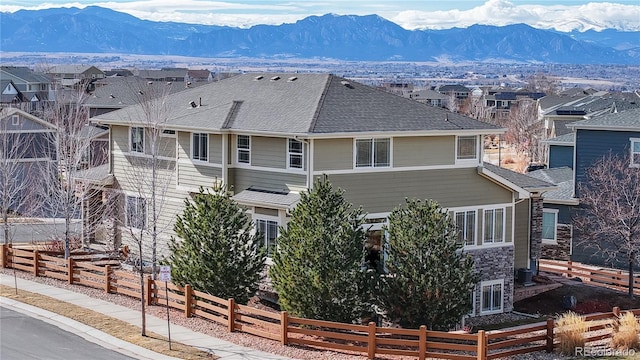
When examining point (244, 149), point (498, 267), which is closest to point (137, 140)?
point (244, 149)

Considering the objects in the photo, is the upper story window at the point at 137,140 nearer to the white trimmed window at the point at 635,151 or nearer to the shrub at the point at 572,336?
the shrub at the point at 572,336

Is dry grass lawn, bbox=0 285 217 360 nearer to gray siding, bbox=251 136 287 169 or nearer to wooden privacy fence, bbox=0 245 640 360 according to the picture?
wooden privacy fence, bbox=0 245 640 360

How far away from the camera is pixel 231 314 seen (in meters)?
26.4

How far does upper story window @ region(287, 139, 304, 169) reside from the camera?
30.8 meters

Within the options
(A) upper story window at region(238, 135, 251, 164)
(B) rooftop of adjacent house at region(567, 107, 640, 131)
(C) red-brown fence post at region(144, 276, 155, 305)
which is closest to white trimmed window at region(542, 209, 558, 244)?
(B) rooftop of adjacent house at region(567, 107, 640, 131)

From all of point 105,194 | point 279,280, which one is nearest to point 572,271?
point 279,280

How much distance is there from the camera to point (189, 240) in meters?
28.9

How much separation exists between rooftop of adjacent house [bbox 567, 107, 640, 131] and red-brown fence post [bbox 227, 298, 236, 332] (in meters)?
22.3

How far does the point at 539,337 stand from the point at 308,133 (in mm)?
9694

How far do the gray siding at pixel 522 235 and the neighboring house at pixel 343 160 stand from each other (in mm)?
40

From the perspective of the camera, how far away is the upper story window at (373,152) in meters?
31.4

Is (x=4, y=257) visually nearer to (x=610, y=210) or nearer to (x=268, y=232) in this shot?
(x=268, y=232)

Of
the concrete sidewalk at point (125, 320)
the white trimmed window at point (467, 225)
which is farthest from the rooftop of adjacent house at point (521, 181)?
the concrete sidewalk at point (125, 320)

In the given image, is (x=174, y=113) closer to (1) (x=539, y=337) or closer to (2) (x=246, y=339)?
(2) (x=246, y=339)
